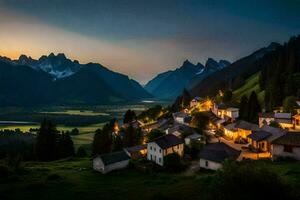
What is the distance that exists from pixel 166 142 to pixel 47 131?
Result: 49367mm

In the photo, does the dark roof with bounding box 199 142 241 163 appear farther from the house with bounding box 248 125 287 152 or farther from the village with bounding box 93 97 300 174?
the house with bounding box 248 125 287 152

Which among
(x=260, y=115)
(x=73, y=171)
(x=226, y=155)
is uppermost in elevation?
(x=260, y=115)

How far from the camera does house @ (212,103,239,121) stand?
11425 centimetres

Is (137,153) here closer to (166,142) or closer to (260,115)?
(166,142)

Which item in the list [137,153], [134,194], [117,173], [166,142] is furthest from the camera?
[137,153]

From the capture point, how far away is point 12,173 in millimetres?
63719

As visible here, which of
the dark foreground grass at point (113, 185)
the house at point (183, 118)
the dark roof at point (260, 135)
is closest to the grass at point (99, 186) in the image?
the dark foreground grass at point (113, 185)

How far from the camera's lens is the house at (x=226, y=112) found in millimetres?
114250

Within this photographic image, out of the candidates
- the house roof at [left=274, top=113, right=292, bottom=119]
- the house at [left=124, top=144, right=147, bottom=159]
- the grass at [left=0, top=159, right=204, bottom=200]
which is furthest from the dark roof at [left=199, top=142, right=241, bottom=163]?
the house roof at [left=274, top=113, right=292, bottom=119]

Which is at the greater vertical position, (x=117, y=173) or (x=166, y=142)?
(x=166, y=142)

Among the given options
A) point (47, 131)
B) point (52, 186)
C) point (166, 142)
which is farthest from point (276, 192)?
point (47, 131)

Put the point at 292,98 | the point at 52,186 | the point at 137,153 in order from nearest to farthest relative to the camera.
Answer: the point at 52,186, the point at 137,153, the point at 292,98

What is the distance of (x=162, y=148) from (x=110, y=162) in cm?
1291

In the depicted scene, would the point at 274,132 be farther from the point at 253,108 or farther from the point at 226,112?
the point at 226,112
